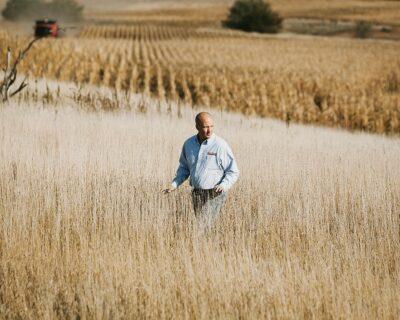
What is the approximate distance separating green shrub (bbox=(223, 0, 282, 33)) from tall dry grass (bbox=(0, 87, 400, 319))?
66889 millimetres

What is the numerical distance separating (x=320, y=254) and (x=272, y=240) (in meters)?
0.54

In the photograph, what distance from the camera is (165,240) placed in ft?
18.5

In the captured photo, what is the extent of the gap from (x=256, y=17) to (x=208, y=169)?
237 feet

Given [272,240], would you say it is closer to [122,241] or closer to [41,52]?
[122,241]

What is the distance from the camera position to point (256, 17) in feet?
245

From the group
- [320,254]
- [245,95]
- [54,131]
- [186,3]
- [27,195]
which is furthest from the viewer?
[186,3]

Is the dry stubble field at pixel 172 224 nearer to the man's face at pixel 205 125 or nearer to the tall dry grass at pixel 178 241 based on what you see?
the tall dry grass at pixel 178 241

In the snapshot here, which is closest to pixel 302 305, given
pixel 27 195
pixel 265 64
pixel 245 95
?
pixel 27 195

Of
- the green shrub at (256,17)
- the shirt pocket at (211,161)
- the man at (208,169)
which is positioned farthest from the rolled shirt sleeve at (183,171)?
the green shrub at (256,17)

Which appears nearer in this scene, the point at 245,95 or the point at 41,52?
the point at 245,95

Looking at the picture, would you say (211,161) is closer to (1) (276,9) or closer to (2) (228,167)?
(2) (228,167)

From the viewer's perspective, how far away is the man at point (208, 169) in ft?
17.3

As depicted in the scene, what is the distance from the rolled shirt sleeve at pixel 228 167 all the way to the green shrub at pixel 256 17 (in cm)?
7096

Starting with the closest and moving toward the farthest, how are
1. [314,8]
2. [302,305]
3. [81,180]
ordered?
[302,305]
[81,180]
[314,8]
